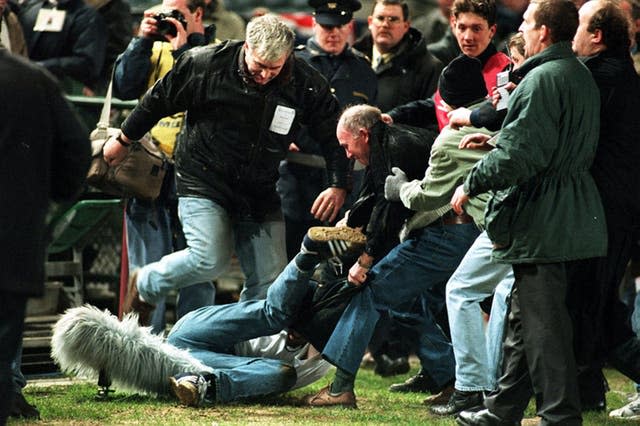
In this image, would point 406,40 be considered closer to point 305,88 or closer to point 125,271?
point 305,88

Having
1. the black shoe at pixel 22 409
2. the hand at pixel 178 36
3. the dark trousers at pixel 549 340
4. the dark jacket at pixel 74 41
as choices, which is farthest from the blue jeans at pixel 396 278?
the dark jacket at pixel 74 41

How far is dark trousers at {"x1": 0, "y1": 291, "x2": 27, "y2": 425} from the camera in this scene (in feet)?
16.0

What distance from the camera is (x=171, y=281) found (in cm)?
763

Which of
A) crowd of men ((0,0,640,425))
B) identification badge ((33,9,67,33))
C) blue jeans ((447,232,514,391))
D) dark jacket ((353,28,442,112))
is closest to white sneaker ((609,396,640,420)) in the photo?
crowd of men ((0,0,640,425))

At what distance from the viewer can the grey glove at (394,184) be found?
691 cm

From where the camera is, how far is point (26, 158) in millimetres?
4863

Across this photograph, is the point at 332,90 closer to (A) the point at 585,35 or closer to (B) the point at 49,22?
(B) the point at 49,22

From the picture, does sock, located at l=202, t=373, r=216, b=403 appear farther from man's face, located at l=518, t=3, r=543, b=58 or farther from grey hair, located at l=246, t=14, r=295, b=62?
man's face, located at l=518, t=3, r=543, b=58

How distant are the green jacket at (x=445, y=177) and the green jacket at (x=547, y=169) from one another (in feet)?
2.15

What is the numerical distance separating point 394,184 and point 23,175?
8.35 ft

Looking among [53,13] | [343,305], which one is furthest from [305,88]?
[53,13]

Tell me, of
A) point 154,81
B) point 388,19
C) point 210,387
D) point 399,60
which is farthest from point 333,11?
point 210,387

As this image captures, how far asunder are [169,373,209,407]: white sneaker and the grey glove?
1.37m

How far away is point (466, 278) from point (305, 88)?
5.30ft
